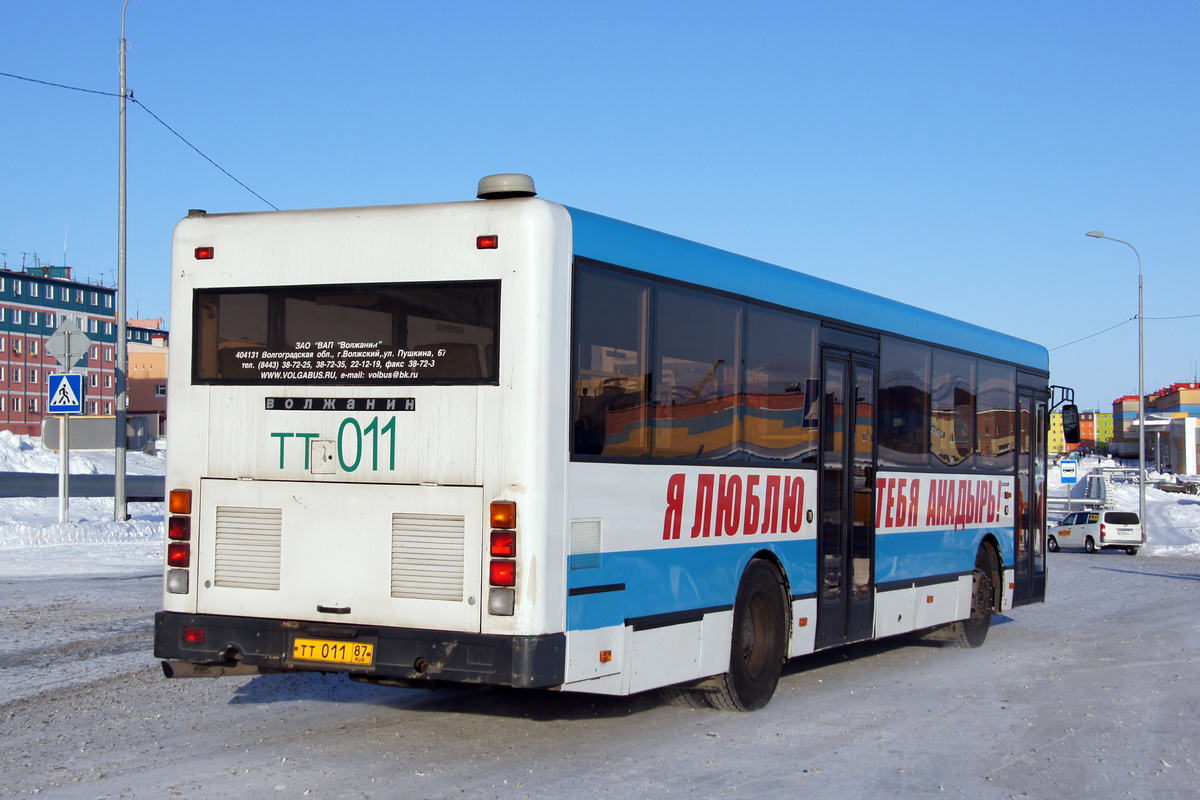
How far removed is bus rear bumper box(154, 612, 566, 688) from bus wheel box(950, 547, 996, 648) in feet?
24.8

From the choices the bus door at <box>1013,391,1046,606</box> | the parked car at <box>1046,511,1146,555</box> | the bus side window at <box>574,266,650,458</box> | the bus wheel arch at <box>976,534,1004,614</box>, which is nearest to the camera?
the bus side window at <box>574,266,650,458</box>

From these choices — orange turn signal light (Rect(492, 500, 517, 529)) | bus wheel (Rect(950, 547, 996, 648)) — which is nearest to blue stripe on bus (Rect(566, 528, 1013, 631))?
orange turn signal light (Rect(492, 500, 517, 529))

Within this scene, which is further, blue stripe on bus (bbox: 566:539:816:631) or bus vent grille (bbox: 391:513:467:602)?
blue stripe on bus (bbox: 566:539:816:631)

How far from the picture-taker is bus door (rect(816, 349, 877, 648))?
10.1 m

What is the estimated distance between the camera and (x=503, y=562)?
687cm

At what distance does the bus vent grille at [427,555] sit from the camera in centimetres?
700

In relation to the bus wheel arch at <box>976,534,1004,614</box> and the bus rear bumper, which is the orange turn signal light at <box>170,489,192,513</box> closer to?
the bus rear bumper

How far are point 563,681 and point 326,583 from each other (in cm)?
150

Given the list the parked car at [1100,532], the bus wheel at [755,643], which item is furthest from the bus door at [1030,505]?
the parked car at [1100,532]

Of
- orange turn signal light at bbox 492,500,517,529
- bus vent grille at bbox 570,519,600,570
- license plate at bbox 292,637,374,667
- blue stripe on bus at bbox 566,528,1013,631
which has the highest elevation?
orange turn signal light at bbox 492,500,517,529

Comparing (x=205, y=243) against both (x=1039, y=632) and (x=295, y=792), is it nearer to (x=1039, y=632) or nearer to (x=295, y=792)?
(x=295, y=792)

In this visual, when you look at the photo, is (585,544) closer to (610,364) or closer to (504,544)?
(504,544)

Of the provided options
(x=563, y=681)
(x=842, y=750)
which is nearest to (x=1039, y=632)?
(x=842, y=750)

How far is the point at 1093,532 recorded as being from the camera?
4125 cm
